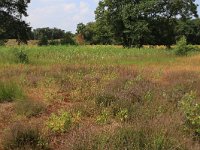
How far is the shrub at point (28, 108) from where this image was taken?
26.5 ft

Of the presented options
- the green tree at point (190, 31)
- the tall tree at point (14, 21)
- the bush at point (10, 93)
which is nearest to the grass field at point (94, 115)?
the bush at point (10, 93)

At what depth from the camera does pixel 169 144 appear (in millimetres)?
5672

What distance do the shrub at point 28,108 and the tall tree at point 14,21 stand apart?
45.5m

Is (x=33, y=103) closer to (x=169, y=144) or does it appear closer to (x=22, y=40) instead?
(x=169, y=144)

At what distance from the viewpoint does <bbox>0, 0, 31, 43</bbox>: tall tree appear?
53.0 m

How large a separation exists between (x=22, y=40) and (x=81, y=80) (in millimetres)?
43563

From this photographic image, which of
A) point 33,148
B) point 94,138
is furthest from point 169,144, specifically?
point 33,148

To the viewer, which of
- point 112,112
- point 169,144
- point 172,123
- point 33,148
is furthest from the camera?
point 112,112

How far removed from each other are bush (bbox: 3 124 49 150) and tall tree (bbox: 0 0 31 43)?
47688mm

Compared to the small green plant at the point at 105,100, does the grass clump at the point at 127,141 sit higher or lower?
higher

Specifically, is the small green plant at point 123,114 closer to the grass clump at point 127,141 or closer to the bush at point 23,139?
the grass clump at point 127,141

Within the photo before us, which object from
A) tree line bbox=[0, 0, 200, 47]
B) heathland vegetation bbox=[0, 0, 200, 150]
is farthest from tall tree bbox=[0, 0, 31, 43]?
heathland vegetation bbox=[0, 0, 200, 150]

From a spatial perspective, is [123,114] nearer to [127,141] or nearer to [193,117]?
[193,117]

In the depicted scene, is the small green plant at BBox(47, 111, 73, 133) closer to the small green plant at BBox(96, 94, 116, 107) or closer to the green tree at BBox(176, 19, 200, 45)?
the small green plant at BBox(96, 94, 116, 107)
